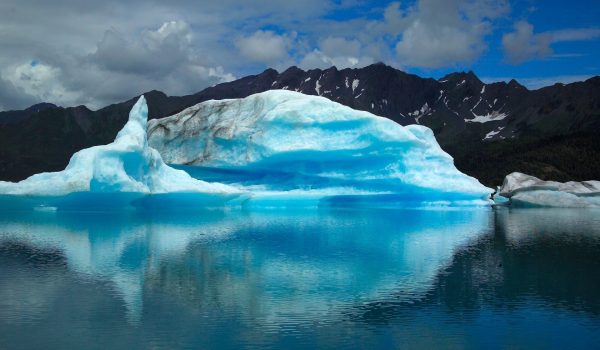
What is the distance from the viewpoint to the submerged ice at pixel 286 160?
38906mm

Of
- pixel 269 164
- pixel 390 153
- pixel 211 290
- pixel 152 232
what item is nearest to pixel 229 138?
pixel 269 164

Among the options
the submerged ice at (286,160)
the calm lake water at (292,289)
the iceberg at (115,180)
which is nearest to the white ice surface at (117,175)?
the iceberg at (115,180)

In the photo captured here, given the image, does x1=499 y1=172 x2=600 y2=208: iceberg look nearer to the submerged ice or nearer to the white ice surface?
the submerged ice

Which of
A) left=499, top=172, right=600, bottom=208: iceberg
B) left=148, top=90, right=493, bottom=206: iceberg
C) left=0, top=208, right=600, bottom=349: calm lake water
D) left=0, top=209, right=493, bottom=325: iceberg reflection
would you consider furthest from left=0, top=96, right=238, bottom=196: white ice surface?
left=499, top=172, right=600, bottom=208: iceberg

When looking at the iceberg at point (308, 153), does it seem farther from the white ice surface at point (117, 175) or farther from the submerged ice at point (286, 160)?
the white ice surface at point (117, 175)

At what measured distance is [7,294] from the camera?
1405 cm

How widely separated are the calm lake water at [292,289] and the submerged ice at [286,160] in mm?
10366

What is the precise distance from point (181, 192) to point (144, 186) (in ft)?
9.59

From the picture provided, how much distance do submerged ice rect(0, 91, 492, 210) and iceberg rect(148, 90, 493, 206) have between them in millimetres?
77

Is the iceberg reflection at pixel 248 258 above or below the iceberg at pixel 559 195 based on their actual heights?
below

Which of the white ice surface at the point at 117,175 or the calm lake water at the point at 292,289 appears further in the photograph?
the white ice surface at the point at 117,175

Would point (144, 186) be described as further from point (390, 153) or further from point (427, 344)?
point (427, 344)

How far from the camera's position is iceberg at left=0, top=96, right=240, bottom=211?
3186cm

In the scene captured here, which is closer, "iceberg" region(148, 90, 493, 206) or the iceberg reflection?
the iceberg reflection
